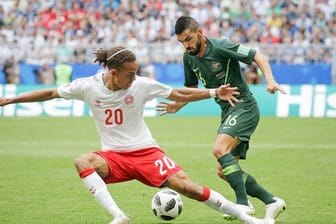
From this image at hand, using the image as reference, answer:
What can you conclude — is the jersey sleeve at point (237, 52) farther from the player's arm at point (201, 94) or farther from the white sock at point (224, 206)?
the white sock at point (224, 206)

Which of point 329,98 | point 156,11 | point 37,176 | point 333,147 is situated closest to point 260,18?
point 156,11

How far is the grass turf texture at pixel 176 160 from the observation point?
10.1 metres

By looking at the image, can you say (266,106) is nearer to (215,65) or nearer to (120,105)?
(215,65)

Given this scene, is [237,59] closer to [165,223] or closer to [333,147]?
[165,223]

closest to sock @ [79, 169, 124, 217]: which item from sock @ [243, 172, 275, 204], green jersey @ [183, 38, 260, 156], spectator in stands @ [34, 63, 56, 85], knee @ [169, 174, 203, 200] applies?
knee @ [169, 174, 203, 200]

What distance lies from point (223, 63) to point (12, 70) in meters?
20.8

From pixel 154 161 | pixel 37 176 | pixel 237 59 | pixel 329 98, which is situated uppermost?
pixel 237 59

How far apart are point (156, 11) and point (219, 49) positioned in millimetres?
23399

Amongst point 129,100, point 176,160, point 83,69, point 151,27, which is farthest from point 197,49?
point 151,27

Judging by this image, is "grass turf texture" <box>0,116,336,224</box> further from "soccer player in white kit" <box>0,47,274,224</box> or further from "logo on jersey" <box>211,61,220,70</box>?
"logo on jersey" <box>211,61,220,70</box>

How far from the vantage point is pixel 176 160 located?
1581cm

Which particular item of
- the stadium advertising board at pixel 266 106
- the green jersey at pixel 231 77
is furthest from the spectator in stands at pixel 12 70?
the green jersey at pixel 231 77

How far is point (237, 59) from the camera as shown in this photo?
32.1ft

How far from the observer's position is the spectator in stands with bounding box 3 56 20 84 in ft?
96.9
